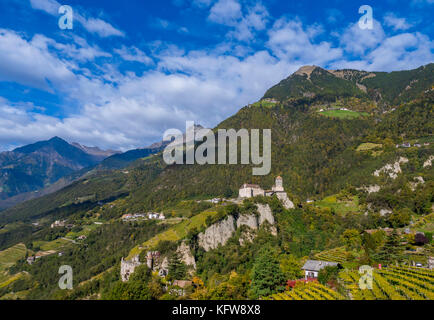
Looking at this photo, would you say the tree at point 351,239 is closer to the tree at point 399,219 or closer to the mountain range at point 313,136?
the tree at point 399,219

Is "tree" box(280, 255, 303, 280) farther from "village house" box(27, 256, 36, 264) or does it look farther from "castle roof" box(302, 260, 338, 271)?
"village house" box(27, 256, 36, 264)

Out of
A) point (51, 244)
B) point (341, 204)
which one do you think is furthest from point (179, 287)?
point (51, 244)

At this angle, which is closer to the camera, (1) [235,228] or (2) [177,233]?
(2) [177,233]

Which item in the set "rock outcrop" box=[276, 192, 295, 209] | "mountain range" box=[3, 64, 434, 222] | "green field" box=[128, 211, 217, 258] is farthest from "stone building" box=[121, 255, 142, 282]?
"mountain range" box=[3, 64, 434, 222]

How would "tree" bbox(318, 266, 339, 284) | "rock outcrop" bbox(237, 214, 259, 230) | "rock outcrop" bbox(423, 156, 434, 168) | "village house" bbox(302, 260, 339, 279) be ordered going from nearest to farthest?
"tree" bbox(318, 266, 339, 284), "village house" bbox(302, 260, 339, 279), "rock outcrop" bbox(237, 214, 259, 230), "rock outcrop" bbox(423, 156, 434, 168)

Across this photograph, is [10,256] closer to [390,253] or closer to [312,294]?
[312,294]
